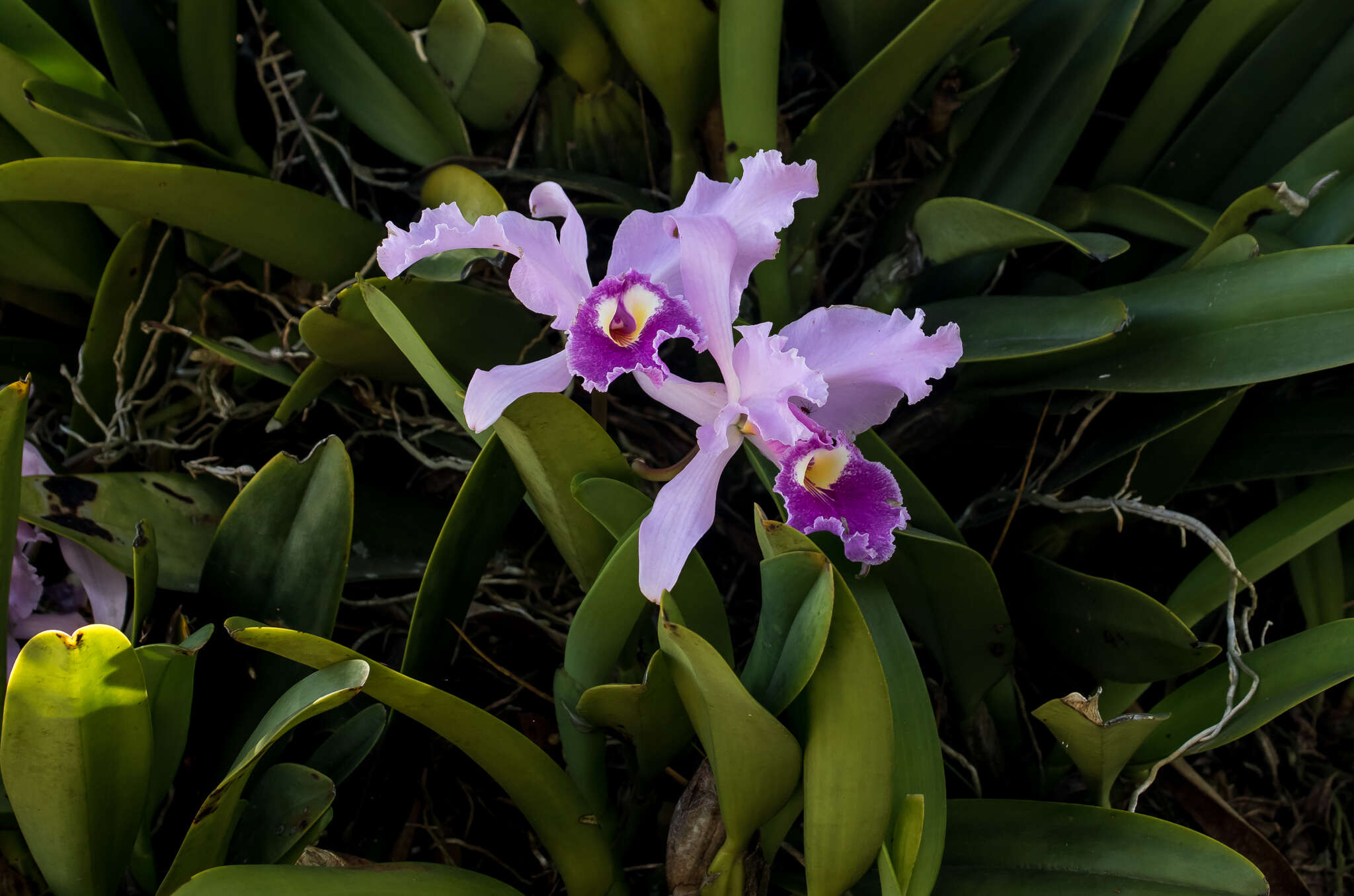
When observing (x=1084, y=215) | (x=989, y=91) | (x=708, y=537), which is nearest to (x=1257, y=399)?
(x=1084, y=215)

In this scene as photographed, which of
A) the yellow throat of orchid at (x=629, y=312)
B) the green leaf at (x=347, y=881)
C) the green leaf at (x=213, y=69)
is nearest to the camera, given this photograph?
the green leaf at (x=347, y=881)

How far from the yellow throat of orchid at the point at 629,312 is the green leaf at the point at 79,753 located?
1.05ft

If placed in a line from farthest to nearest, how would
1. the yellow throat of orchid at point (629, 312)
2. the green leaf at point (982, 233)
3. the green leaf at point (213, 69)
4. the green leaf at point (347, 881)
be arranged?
the green leaf at point (213, 69) < the green leaf at point (982, 233) < the yellow throat of orchid at point (629, 312) < the green leaf at point (347, 881)

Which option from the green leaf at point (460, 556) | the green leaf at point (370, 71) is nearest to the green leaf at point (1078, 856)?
the green leaf at point (460, 556)

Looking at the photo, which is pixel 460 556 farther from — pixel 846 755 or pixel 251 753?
pixel 846 755

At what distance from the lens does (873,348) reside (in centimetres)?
60

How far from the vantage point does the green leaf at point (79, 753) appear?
476 millimetres

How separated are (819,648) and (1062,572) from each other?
0.35 meters

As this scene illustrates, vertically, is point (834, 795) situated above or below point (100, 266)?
below

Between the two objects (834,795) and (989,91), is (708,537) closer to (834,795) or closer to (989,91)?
(834,795)

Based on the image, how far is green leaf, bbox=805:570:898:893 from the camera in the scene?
496 millimetres

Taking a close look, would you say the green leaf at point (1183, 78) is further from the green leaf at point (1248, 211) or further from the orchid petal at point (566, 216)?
the orchid petal at point (566, 216)

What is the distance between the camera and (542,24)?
2.61ft

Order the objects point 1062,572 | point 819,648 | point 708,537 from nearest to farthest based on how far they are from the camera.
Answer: point 819,648
point 1062,572
point 708,537
